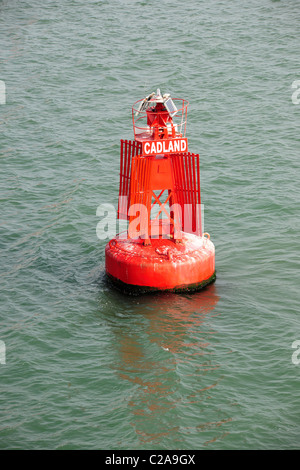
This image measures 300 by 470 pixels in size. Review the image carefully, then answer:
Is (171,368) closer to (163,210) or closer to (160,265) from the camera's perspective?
(160,265)

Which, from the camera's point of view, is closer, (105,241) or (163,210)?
(163,210)

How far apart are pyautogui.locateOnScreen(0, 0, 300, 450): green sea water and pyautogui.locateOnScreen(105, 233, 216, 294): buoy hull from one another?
16.0 inches

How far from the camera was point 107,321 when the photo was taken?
78.5 feet

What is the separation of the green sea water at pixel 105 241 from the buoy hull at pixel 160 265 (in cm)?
41

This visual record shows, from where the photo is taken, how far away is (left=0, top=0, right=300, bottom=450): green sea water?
19750 mm

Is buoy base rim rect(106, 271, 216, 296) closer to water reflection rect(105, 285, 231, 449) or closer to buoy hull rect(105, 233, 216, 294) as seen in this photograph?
buoy hull rect(105, 233, 216, 294)

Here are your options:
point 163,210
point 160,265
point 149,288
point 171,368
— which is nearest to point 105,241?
point 163,210

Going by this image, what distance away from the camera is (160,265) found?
24.5 meters

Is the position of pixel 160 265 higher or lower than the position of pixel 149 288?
higher

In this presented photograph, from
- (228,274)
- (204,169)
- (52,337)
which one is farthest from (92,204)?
(52,337)

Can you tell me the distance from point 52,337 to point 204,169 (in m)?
14.0

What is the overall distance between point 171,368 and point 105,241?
354 inches

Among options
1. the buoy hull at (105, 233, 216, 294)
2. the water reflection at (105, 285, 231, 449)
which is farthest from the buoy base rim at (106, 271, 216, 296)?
the water reflection at (105, 285, 231, 449)

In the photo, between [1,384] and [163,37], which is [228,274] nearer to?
[1,384]
